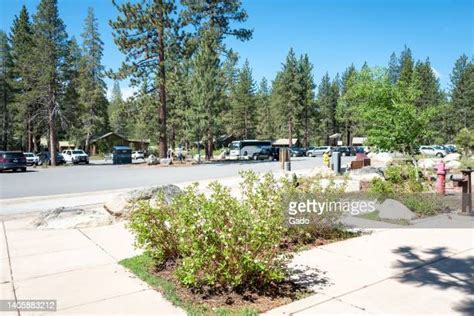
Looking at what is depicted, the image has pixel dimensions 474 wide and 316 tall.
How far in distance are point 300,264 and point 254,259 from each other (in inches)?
59.1

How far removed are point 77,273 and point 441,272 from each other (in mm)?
5060

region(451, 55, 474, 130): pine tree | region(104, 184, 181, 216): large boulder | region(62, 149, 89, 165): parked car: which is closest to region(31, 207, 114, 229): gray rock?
region(104, 184, 181, 216): large boulder

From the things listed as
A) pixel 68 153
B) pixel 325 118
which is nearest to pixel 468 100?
pixel 325 118

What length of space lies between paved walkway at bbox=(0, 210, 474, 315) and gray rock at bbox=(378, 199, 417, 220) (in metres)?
1.06

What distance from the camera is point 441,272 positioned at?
4.85 metres

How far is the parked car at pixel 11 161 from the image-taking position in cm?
2650

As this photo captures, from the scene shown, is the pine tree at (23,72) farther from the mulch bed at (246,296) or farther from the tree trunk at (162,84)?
the mulch bed at (246,296)

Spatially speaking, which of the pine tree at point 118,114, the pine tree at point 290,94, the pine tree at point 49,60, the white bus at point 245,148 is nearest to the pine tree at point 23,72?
the pine tree at point 49,60

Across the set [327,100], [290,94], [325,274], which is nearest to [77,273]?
[325,274]

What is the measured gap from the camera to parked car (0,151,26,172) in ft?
86.9

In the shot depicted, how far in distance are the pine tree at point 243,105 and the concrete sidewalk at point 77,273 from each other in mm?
63461

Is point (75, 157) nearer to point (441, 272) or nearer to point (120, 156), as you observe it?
point (120, 156)

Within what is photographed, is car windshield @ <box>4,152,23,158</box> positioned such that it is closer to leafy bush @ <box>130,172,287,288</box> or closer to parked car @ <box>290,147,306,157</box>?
leafy bush @ <box>130,172,287,288</box>

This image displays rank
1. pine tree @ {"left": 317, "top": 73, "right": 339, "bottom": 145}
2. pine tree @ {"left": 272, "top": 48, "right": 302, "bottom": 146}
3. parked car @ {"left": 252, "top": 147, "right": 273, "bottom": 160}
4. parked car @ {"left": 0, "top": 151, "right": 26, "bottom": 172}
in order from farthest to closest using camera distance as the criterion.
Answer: pine tree @ {"left": 317, "top": 73, "right": 339, "bottom": 145} → pine tree @ {"left": 272, "top": 48, "right": 302, "bottom": 146} → parked car @ {"left": 252, "top": 147, "right": 273, "bottom": 160} → parked car @ {"left": 0, "top": 151, "right": 26, "bottom": 172}
